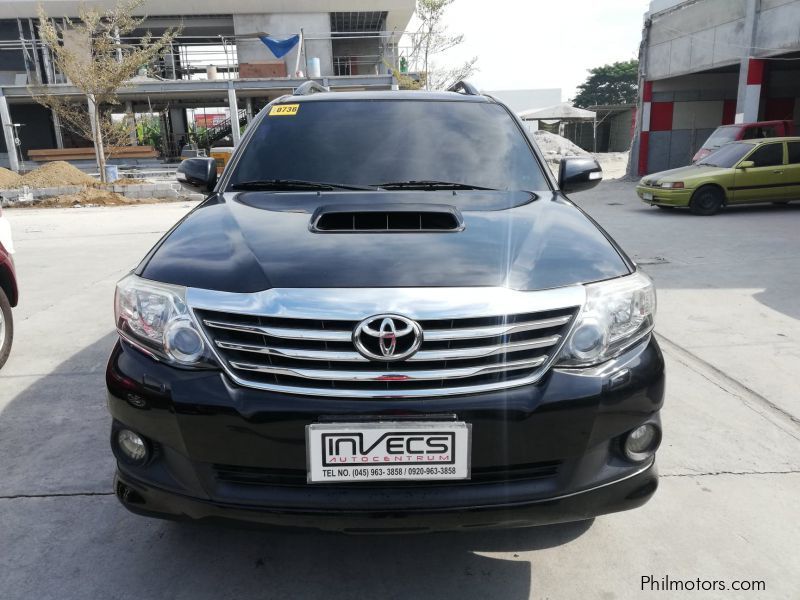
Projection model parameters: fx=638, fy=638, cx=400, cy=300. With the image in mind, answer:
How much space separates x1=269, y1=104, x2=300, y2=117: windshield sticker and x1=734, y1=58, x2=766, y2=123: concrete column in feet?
54.2

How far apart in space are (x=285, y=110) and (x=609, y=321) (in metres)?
2.21

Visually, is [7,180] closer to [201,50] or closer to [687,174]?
[201,50]

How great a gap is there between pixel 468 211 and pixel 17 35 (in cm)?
3383

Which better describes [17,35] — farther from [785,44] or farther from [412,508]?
[412,508]

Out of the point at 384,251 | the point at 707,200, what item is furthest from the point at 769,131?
the point at 384,251

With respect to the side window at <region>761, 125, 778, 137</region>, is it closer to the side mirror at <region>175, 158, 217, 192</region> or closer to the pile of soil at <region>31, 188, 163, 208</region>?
the pile of soil at <region>31, 188, 163, 208</region>

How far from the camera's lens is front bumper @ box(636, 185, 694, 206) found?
1226cm

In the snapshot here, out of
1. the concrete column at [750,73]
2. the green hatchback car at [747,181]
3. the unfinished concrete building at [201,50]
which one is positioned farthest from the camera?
the unfinished concrete building at [201,50]

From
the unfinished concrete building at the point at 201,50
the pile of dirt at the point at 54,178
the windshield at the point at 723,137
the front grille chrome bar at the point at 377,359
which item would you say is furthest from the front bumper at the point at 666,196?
the unfinished concrete building at the point at 201,50

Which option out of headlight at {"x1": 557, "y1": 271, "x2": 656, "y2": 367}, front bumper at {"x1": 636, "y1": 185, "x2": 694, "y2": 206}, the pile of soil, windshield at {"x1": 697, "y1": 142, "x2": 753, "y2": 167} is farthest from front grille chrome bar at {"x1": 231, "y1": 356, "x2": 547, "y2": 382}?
the pile of soil

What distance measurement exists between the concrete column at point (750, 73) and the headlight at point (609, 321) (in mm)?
17222

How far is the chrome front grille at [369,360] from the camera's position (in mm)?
1746

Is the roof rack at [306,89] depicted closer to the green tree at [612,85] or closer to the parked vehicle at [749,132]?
the parked vehicle at [749,132]

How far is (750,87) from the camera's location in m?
16.4
